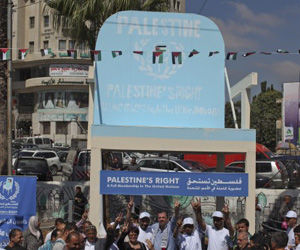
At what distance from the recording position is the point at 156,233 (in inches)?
315

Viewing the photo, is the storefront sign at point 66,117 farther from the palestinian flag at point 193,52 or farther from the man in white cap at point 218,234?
the man in white cap at point 218,234

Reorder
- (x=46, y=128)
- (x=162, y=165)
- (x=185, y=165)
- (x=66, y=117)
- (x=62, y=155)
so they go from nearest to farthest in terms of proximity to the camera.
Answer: (x=185, y=165)
(x=162, y=165)
(x=62, y=155)
(x=66, y=117)
(x=46, y=128)

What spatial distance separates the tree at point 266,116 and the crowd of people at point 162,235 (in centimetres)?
5845

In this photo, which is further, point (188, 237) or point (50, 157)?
point (50, 157)

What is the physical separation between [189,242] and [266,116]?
197 ft

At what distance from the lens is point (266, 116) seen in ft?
217

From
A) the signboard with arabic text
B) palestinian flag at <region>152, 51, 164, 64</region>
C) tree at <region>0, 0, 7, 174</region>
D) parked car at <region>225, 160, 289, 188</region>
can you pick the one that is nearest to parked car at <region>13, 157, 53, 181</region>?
tree at <region>0, 0, 7, 174</region>

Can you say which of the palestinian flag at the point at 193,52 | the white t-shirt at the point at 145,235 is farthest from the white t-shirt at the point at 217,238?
the palestinian flag at the point at 193,52

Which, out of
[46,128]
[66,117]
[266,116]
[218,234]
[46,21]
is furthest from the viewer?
[266,116]

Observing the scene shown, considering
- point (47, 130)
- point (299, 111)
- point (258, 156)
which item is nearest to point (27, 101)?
point (47, 130)

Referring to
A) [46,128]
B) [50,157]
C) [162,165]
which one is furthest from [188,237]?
[46,128]

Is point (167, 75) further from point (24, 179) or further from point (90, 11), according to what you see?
point (90, 11)

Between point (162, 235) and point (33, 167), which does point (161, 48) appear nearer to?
point (162, 235)

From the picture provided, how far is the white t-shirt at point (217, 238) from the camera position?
7.74 m
